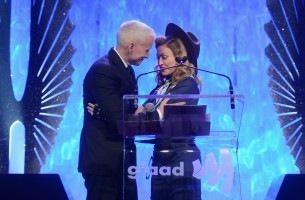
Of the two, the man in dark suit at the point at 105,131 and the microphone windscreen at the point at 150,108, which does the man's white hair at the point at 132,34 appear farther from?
the microphone windscreen at the point at 150,108

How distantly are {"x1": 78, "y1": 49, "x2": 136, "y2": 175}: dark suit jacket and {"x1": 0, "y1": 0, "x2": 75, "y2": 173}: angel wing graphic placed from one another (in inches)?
54.6

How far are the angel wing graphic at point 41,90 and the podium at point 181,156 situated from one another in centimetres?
196

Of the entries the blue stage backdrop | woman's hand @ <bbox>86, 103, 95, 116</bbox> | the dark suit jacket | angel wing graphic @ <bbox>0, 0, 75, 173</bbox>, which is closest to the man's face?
the dark suit jacket

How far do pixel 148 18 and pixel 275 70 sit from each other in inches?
A: 41.4

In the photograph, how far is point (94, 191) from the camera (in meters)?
2.47

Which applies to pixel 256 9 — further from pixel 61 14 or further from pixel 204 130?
pixel 204 130

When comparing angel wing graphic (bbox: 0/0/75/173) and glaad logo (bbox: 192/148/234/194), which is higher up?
angel wing graphic (bbox: 0/0/75/173)

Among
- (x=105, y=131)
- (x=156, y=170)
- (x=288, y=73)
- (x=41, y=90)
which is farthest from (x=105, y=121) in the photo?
(x=288, y=73)

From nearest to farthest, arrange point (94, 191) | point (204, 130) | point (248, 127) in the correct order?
point (204, 130) < point (94, 191) < point (248, 127)

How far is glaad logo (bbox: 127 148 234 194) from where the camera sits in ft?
6.57

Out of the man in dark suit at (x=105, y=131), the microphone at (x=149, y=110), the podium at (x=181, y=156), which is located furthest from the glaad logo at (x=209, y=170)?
the man in dark suit at (x=105, y=131)

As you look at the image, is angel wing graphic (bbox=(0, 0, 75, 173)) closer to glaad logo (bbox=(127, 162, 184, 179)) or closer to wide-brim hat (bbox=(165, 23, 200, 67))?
wide-brim hat (bbox=(165, 23, 200, 67))

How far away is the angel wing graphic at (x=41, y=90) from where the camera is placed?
3.92 metres

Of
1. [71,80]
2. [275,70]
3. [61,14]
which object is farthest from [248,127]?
[61,14]
